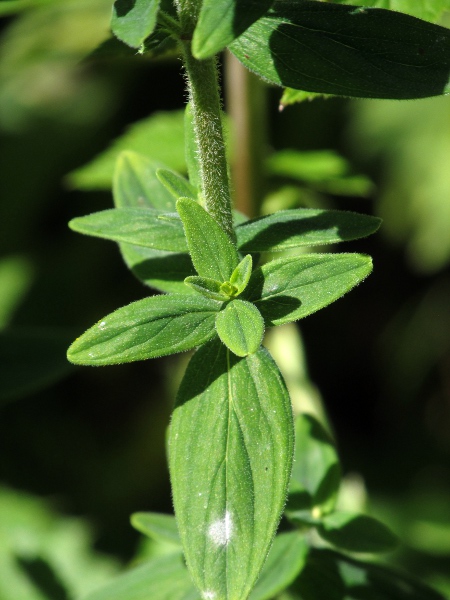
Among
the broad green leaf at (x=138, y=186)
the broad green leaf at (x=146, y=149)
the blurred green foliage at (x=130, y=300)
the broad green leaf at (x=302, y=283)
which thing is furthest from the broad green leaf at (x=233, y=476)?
the blurred green foliage at (x=130, y=300)

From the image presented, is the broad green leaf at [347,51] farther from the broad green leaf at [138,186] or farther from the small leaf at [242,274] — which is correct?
the broad green leaf at [138,186]

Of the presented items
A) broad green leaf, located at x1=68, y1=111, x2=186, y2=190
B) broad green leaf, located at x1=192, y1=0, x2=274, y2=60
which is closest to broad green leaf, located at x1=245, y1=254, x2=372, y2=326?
broad green leaf, located at x1=192, y1=0, x2=274, y2=60

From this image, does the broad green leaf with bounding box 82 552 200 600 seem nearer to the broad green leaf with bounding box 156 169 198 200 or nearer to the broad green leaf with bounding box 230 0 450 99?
the broad green leaf with bounding box 156 169 198 200

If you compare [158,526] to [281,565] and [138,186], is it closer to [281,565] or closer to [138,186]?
[281,565]

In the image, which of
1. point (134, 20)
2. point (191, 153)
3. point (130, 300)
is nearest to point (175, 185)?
point (191, 153)

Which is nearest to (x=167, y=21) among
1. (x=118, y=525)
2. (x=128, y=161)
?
(x=128, y=161)

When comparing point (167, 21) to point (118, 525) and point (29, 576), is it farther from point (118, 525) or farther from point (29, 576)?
point (118, 525)
